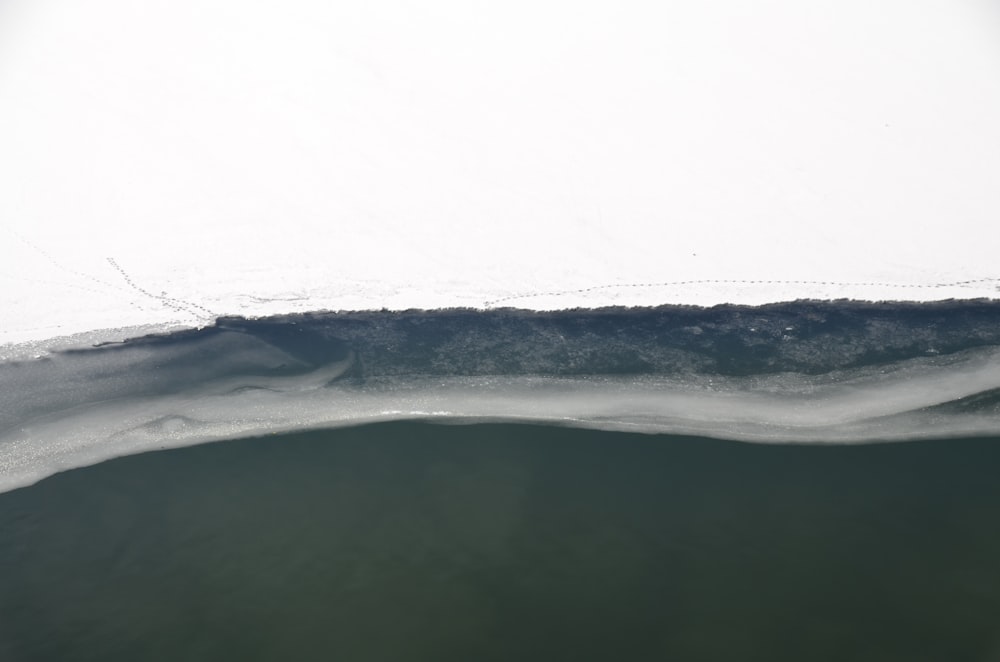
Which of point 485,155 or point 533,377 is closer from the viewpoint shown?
point 533,377

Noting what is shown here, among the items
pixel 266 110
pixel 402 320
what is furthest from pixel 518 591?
pixel 266 110

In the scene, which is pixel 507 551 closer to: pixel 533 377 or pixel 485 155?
pixel 533 377

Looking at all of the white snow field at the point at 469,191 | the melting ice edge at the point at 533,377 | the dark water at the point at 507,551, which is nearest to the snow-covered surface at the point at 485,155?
the white snow field at the point at 469,191

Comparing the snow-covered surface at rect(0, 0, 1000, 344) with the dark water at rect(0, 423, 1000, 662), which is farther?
the snow-covered surface at rect(0, 0, 1000, 344)

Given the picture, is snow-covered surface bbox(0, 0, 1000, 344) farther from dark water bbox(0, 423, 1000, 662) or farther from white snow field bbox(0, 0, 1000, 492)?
dark water bbox(0, 423, 1000, 662)

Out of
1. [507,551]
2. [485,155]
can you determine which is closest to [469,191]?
[485,155]

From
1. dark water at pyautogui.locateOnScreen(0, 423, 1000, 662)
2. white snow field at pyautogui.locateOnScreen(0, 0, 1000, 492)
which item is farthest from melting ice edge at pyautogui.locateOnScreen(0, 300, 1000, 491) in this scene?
dark water at pyautogui.locateOnScreen(0, 423, 1000, 662)

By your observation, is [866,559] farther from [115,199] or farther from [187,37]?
[187,37]
